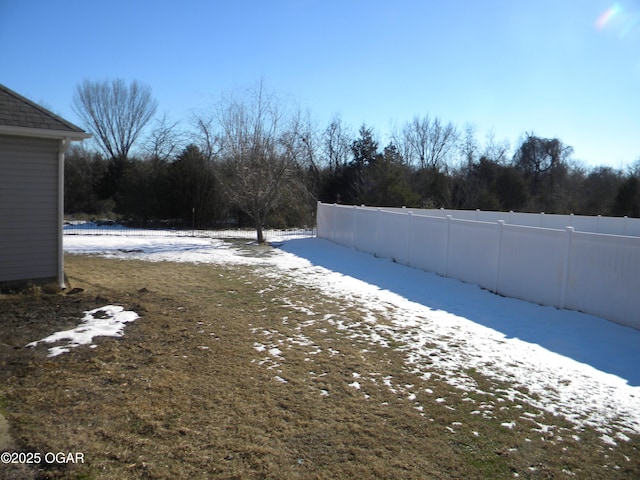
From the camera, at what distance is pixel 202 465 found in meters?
2.88

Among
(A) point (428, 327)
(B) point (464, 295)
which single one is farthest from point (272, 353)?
(B) point (464, 295)

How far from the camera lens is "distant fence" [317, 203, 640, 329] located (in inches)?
249

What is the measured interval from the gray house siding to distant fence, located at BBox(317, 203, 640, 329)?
7825 mm

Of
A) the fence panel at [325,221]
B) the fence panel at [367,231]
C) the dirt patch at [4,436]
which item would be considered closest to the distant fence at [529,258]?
the fence panel at [367,231]

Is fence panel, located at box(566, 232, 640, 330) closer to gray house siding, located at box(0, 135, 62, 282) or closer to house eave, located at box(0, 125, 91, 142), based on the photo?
house eave, located at box(0, 125, 91, 142)

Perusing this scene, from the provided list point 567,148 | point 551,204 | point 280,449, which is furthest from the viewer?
point 567,148

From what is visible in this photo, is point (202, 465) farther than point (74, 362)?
No

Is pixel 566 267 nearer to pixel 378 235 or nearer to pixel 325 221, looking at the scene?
pixel 378 235

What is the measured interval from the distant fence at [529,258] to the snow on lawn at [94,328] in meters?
6.40

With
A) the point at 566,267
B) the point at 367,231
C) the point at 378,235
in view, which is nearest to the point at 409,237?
the point at 378,235

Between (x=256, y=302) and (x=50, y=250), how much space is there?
12.5ft

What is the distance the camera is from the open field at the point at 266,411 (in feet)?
9.77

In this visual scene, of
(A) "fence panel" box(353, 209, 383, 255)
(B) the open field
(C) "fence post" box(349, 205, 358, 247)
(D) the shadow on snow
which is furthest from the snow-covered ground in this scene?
(C) "fence post" box(349, 205, 358, 247)

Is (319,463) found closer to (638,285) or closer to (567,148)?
(638,285)
